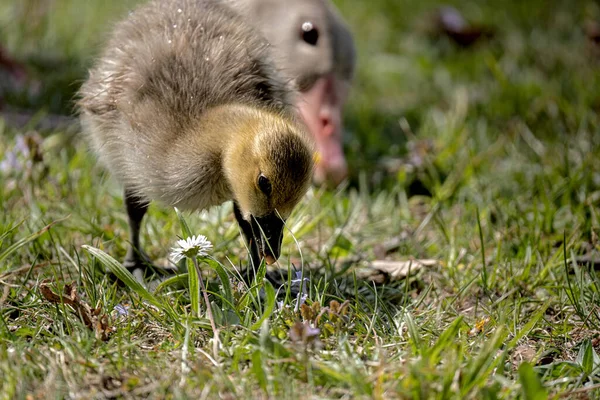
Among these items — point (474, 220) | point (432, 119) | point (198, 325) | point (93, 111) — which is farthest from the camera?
point (432, 119)

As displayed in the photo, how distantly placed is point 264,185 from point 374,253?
3.09ft

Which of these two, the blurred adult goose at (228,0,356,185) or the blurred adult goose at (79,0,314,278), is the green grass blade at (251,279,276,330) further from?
the blurred adult goose at (228,0,356,185)

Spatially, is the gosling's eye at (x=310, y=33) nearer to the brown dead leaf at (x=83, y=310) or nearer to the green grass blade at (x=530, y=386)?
the brown dead leaf at (x=83, y=310)

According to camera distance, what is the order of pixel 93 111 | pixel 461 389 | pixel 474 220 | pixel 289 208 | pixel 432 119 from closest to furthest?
pixel 461 389 → pixel 289 208 → pixel 93 111 → pixel 474 220 → pixel 432 119

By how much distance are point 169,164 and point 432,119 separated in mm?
2239

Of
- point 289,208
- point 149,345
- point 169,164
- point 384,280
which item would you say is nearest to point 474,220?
point 384,280

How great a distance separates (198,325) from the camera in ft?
7.68

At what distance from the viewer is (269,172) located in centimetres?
245

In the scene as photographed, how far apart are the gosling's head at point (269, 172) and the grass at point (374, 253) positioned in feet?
0.68

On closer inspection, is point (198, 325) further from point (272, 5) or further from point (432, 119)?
point (432, 119)

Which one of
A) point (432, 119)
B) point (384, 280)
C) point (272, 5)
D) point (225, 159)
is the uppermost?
point (272, 5)

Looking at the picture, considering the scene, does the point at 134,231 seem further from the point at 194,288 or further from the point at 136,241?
the point at 194,288

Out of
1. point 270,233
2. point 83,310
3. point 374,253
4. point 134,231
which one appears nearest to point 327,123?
point 374,253

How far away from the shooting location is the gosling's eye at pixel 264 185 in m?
2.46
